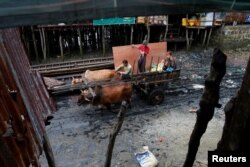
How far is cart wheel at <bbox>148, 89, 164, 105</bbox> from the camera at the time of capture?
12.6m

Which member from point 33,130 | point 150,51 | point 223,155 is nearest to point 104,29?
point 150,51

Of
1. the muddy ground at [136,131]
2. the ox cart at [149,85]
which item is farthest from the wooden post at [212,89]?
the ox cart at [149,85]

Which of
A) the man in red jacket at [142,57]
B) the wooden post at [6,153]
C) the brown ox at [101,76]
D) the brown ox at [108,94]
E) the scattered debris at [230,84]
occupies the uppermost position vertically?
the wooden post at [6,153]

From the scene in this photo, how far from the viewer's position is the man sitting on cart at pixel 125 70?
12.1m

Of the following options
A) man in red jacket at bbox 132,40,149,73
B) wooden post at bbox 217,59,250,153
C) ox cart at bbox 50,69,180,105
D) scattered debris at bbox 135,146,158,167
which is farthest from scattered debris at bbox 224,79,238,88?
wooden post at bbox 217,59,250,153

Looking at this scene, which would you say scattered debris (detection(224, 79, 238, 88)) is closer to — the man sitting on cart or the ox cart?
the ox cart

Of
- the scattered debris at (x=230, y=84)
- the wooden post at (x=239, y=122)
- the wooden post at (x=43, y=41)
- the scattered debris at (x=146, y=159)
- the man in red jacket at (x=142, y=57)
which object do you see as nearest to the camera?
the wooden post at (x=239, y=122)

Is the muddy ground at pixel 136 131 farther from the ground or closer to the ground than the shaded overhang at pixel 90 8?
closer to the ground

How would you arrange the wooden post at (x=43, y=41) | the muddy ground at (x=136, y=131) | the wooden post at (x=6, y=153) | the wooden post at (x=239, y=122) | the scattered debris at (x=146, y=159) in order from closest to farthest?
the wooden post at (x=239, y=122)
the wooden post at (x=6, y=153)
the scattered debris at (x=146, y=159)
the muddy ground at (x=136, y=131)
the wooden post at (x=43, y=41)

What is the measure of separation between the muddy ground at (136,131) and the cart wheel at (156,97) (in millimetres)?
237

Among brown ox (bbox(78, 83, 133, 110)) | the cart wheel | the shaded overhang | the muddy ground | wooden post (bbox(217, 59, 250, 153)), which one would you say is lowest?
the muddy ground

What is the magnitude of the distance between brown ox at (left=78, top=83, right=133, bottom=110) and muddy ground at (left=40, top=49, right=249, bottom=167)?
2.21 feet

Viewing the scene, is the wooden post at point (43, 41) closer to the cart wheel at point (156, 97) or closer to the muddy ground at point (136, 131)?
the muddy ground at point (136, 131)

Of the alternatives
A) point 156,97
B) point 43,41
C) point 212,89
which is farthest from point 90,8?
point 43,41
